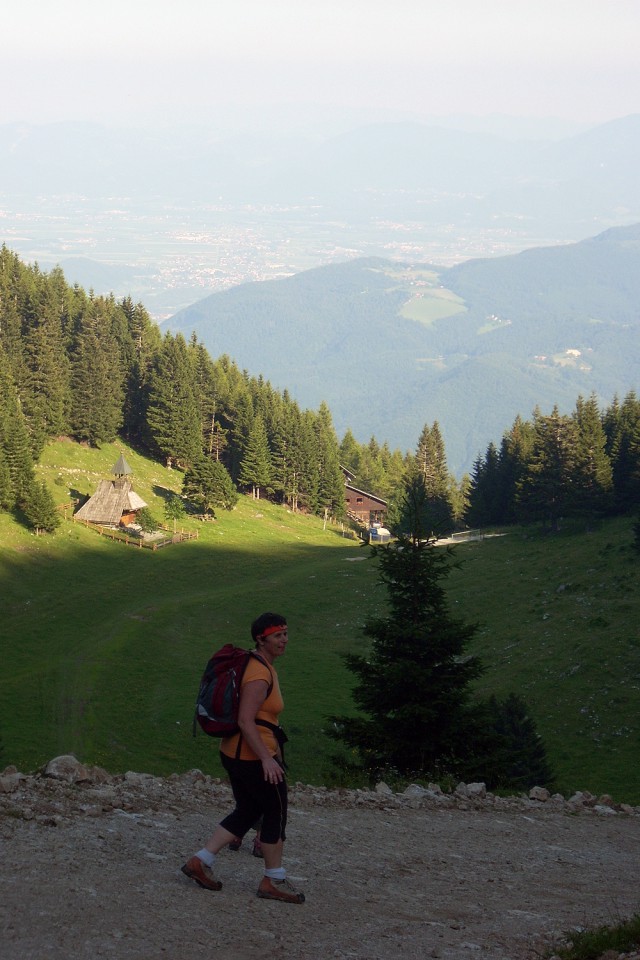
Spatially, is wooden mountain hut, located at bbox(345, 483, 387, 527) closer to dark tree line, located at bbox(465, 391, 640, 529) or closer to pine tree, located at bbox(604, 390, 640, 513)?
dark tree line, located at bbox(465, 391, 640, 529)

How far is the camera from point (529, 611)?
54375mm

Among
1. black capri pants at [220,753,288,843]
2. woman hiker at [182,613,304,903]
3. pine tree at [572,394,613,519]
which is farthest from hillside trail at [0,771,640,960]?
pine tree at [572,394,613,519]

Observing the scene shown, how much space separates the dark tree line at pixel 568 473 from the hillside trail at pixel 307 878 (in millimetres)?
70118

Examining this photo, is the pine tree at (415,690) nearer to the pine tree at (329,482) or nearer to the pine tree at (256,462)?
the pine tree at (256,462)

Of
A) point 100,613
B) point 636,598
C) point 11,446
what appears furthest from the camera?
point 11,446

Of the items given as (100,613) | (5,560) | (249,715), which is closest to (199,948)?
(249,715)

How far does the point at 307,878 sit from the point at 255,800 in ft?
5.02

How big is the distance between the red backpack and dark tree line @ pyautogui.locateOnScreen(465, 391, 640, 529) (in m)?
75.8

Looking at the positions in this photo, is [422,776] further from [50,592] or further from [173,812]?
[50,592]

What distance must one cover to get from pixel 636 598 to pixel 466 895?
41637 mm

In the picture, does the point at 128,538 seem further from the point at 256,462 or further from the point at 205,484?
the point at 256,462

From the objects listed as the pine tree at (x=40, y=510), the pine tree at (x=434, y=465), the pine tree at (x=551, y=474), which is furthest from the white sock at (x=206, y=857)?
the pine tree at (x=434, y=465)

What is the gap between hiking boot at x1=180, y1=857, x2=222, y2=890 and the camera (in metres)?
9.63

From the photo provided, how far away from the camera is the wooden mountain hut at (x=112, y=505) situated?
276ft
